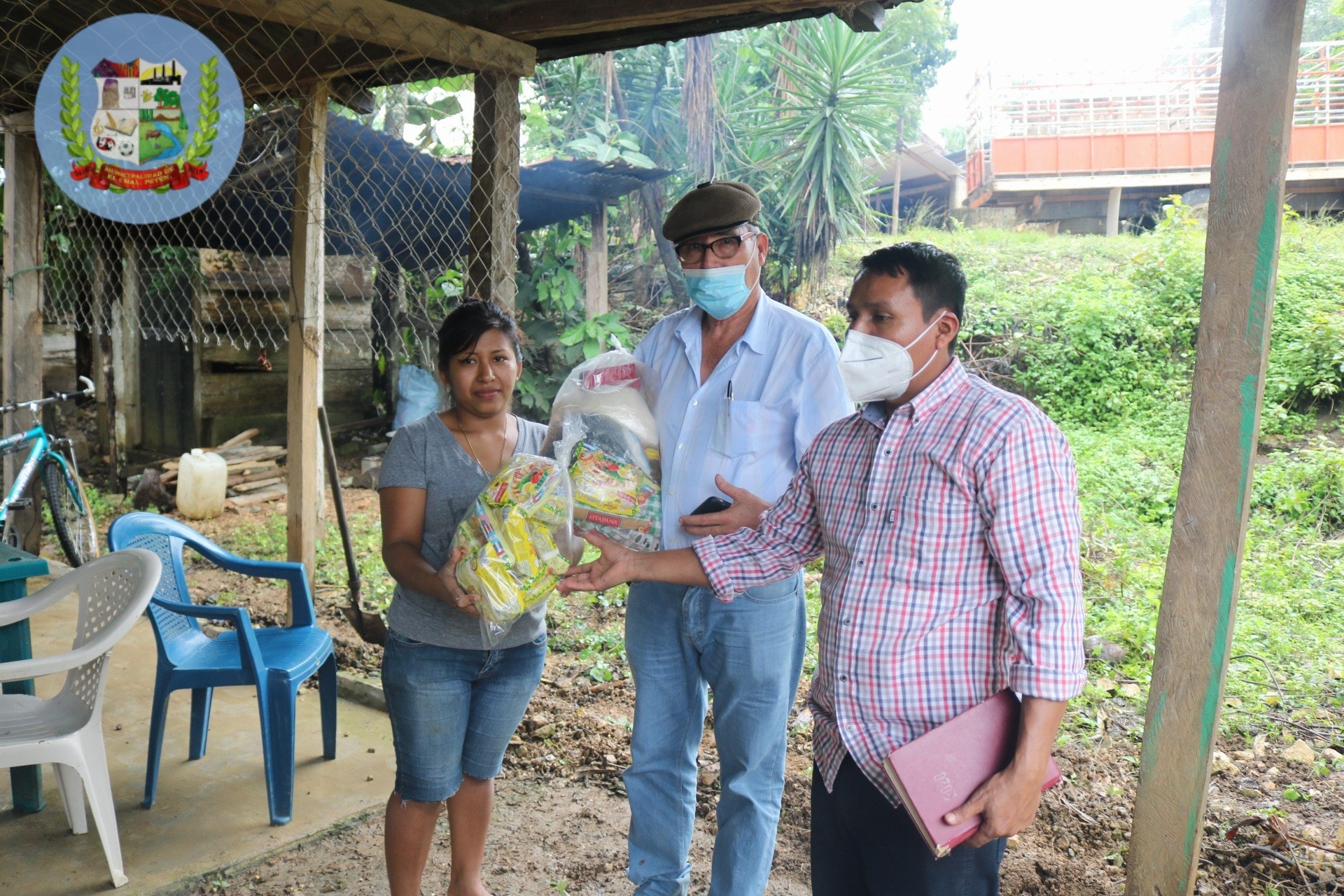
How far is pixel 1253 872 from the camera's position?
105 inches

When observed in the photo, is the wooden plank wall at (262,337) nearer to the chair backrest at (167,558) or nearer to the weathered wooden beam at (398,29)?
the chair backrest at (167,558)

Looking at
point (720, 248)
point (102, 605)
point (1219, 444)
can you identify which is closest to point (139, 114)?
point (102, 605)

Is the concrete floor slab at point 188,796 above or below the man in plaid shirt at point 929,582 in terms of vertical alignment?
below

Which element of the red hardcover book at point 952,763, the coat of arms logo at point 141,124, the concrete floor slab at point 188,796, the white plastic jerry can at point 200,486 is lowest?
the concrete floor slab at point 188,796

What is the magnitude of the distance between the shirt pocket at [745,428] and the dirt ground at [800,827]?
136 centimetres

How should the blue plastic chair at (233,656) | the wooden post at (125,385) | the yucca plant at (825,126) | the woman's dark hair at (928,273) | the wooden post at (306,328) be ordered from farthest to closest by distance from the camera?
the wooden post at (125,385) → the yucca plant at (825,126) → the wooden post at (306,328) → the blue plastic chair at (233,656) → the woman's dark hair at (928,273)

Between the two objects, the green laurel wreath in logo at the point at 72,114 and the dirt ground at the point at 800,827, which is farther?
the green laurel wreath in logo at the point at 72,114

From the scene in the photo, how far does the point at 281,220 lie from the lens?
23.5 ft

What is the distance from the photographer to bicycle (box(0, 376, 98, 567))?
515cm

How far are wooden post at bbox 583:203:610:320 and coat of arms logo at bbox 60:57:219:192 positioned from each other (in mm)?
4106

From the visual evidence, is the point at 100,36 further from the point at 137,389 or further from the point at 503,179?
the point at 137,389

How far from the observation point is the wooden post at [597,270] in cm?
749

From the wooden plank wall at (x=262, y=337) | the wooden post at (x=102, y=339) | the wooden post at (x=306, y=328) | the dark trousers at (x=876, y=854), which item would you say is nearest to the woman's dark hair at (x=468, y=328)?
the dark trousers at (x=876, y=854)

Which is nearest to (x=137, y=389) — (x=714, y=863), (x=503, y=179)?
(x=503, y=179)
